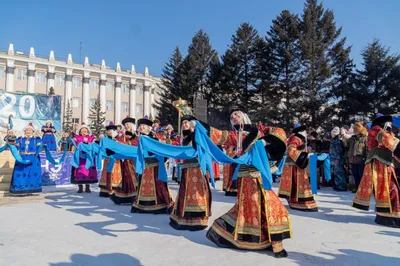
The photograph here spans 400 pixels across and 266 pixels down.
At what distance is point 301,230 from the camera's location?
5.00m

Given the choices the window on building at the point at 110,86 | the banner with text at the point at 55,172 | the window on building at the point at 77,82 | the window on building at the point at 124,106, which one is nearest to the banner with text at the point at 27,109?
the banner with text at the point at 55,172

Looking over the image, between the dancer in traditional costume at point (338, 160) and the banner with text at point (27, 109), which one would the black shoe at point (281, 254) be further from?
the banner with text at point (27, 109)

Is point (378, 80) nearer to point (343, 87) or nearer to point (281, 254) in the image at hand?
point (343, 87)

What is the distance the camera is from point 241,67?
27922 mm

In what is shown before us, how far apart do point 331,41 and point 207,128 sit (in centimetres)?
2401

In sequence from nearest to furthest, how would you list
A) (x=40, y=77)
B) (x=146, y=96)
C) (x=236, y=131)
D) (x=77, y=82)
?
(x=236, y=131) → (x=40, y=77) → (x=77, y=82) → (x=146, y=96)

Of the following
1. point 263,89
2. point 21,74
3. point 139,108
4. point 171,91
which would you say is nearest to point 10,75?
point 21,74

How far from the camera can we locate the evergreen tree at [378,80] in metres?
22.5

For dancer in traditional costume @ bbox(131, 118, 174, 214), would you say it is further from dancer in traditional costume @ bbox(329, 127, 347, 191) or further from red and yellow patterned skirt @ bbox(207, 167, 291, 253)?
dancer in traditional costume @ bbox(329, 127, 347, 191)

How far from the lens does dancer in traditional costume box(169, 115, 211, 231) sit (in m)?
4.90

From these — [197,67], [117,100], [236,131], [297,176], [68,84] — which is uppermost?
[68,84]

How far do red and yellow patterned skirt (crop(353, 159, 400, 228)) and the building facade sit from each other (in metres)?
35.8

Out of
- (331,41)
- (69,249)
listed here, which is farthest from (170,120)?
(69,249)

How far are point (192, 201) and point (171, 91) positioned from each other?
91.3 ft
